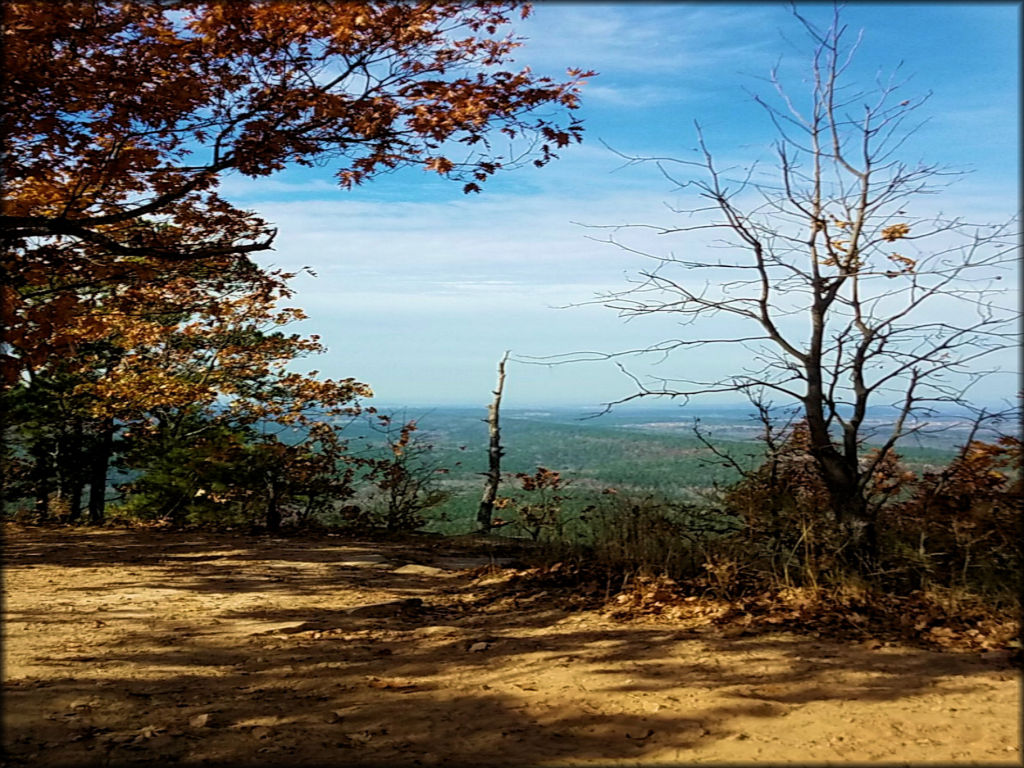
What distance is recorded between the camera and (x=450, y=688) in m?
3.96

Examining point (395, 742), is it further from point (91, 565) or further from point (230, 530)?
point (230, 530)

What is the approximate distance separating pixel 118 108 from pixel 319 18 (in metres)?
1.44

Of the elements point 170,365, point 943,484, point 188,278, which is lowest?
point 943,484

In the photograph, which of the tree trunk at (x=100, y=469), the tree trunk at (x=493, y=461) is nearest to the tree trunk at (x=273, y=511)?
the tree trunk at (x=493, y=461)

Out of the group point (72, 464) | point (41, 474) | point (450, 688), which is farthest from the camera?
point (72, 464)

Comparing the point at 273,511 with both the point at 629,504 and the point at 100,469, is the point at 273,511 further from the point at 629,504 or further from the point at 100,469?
the point at 629,504

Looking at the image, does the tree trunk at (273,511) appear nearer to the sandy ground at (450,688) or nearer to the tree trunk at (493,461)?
the tree trunk at (493,461)

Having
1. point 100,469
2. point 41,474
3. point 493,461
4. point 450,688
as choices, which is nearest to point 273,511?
point 493,461

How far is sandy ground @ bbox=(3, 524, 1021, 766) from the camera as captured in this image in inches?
127

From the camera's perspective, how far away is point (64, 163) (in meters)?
5.64

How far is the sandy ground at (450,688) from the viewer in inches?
127

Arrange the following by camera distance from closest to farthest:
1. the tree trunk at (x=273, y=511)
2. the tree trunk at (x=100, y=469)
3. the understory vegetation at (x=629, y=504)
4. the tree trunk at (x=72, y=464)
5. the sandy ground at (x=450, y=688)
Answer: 1. the sandy ground at (x=450, y=688)
2. the understory vegetation at (x=629, y=504)
3. the tree trunk at (x=273, y=511)
4. the tree trunk at (x=72, y=464)
5. the tree trunk at (x=100, y=469)

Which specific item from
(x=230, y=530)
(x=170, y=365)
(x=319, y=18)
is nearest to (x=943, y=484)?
(x=319, y=18)

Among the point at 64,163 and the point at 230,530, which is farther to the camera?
the point at 230,530
